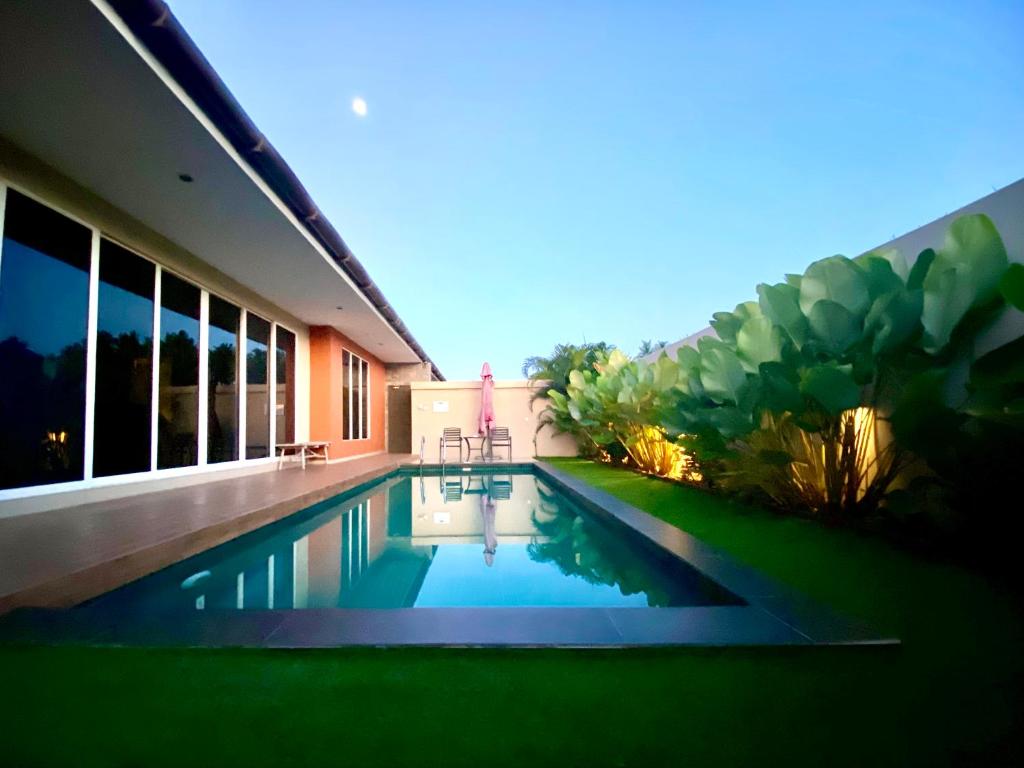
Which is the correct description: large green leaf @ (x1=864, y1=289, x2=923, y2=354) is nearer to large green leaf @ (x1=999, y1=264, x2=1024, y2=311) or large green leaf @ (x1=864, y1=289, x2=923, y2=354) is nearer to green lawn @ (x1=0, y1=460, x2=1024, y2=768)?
large green leaf @ (x1=999, y1=264, x2=1024, y2=311)

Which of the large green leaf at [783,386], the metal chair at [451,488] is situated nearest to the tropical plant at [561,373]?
the metal chair at [451,488]

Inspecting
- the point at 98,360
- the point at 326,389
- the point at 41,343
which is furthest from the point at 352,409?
the point at 41,343

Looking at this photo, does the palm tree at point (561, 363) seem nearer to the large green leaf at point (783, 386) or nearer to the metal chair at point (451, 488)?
the metal chair at point (451, 488)

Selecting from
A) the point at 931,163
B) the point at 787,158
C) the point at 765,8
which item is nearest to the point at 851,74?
the point at 765,8

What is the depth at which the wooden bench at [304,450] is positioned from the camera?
9.21m

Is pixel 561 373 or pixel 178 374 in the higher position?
pixel 561 373

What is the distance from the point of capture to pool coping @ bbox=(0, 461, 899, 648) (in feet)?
6.17

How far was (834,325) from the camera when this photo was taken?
3480mm

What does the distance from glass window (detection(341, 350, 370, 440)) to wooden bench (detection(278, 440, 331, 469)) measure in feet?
4.46

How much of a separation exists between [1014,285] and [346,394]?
11.5 metres

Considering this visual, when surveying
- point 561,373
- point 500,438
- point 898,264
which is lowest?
point 500,438

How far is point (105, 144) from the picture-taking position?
4.00 meters

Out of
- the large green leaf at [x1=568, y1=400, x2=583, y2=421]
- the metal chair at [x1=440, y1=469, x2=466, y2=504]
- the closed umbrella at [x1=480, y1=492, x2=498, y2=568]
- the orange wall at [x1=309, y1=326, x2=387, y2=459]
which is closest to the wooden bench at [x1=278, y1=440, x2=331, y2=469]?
the orange wall at [x1=309, y1=326, x2=387, y2=459]

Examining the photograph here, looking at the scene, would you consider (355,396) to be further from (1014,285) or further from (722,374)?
(1014,285)
